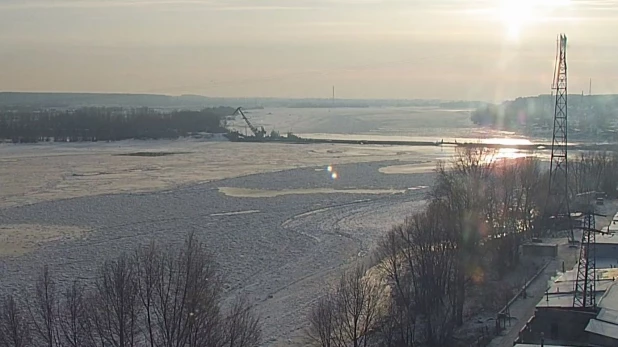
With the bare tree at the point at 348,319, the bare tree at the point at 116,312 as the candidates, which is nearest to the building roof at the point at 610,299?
the bare tree at the point at 348,319

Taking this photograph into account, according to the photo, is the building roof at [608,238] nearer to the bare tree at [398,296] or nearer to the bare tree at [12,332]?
the bare tree at [398,296]

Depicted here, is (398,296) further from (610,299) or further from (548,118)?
(548,118)

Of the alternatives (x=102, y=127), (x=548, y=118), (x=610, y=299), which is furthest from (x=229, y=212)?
(x=548, y=118)

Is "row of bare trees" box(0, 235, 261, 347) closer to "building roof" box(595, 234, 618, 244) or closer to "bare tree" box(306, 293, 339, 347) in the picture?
"bare tree" box(306, 293, 339, 347)

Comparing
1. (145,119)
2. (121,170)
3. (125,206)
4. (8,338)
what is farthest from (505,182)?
(145,119)

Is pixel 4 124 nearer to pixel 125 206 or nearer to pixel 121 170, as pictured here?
pixel 121 170

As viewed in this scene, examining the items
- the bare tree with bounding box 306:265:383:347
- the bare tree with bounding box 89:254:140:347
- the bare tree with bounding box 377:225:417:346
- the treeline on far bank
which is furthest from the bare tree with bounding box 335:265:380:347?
the treeline on far bank

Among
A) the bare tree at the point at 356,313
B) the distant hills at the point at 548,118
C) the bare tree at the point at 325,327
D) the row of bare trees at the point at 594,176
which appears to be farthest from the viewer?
the distant hills at the point at 548,118
